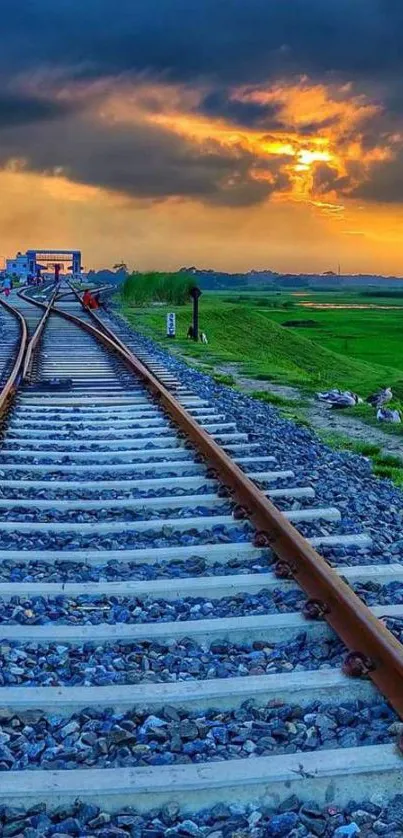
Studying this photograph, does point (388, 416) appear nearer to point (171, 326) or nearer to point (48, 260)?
point (171, 326)

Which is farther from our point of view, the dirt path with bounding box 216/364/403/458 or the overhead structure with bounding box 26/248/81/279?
the overhead structure with bounding box 26/248/81/279

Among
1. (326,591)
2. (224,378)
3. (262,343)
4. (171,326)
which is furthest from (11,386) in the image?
(262,343)

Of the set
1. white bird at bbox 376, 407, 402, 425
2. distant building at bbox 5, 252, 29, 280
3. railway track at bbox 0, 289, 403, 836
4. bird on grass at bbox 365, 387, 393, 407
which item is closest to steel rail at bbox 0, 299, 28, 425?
railway track at bbox 0, 289, 403, 836

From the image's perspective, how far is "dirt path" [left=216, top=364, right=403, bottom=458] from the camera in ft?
30.7

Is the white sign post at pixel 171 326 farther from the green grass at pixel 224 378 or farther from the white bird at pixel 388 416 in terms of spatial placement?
the white bird at pixel 388 416

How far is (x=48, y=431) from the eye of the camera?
8.36 metres

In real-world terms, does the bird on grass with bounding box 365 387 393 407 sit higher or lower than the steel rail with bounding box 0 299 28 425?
lower

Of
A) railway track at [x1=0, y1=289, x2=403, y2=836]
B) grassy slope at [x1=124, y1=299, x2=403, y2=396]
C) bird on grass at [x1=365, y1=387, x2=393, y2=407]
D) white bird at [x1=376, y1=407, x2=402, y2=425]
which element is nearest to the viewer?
railway track at [x1=0, y1=289, x2=403, y2=836]

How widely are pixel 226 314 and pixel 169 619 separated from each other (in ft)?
109

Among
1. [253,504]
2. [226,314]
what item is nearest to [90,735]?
[253,504]

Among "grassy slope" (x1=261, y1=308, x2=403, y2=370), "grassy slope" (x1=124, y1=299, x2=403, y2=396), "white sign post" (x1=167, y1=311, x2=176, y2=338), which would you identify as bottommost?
"grassy slope" (x1=261, y1=308, x2=403, y2=370)

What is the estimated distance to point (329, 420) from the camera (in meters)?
10.7

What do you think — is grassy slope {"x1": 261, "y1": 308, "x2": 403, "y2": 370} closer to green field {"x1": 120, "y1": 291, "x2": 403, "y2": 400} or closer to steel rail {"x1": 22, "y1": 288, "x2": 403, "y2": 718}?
green field {"x1": 120, "y1": 291, "x2": 403, "y2": 400}

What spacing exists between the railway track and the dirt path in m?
2.81
